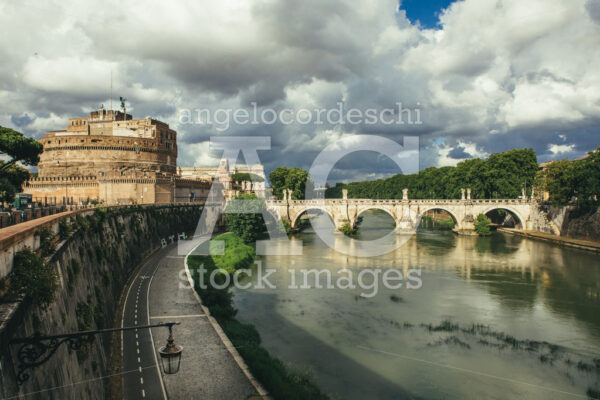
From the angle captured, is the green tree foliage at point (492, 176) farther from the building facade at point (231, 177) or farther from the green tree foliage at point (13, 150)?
the green tree foliage at point (13, 150)

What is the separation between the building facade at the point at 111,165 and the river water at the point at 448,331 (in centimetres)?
2469

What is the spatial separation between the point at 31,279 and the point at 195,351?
8647mm

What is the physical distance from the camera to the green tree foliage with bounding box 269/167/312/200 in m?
72.0

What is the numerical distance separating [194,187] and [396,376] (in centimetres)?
5140

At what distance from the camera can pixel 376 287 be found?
27.7 meters

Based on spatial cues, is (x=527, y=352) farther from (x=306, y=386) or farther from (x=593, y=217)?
(x=593, y=217)

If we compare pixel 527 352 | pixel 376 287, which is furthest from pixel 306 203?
pixel 527 352

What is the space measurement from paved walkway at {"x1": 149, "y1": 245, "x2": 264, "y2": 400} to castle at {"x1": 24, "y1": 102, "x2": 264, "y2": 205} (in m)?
19.0

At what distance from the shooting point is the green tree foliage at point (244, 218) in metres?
46.2

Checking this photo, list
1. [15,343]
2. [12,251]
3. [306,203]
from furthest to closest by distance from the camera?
[306,203]
[12,251]
[15,343]

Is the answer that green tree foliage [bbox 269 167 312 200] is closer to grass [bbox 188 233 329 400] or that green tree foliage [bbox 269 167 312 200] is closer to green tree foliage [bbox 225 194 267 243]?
green tree foliage [bbox 225 194 267 243]

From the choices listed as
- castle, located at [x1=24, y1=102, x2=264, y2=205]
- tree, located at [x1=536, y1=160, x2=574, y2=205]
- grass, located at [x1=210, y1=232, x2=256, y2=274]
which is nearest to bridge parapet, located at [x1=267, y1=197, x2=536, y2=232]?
tree, located at [x1=536, y1=160, x2=574, y2=205]

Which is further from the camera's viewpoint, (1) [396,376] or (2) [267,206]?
(2) [267,206]

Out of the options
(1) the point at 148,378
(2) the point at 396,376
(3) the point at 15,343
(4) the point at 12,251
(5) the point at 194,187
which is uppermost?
(5) the point at 194,187
